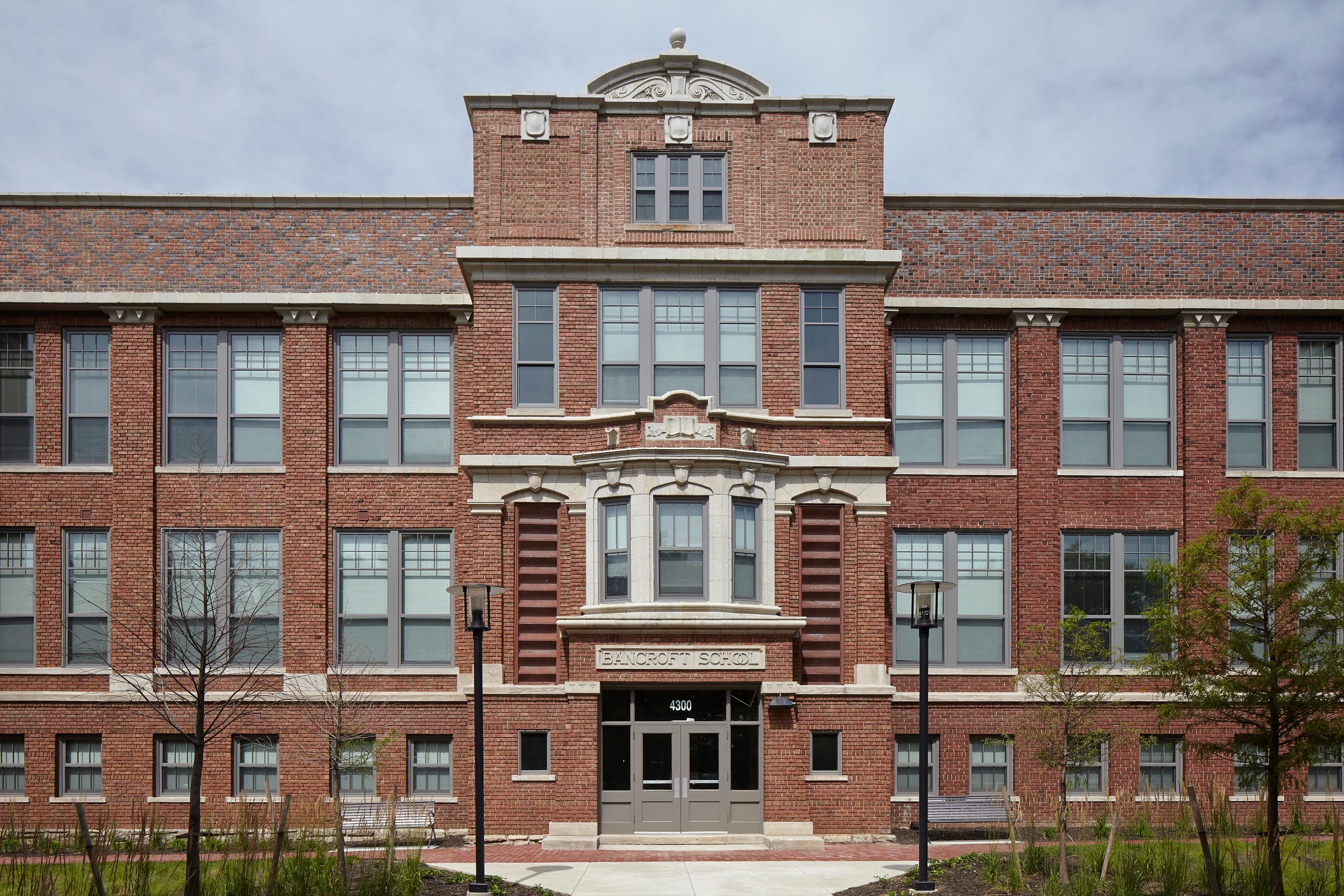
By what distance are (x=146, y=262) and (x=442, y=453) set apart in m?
7.40

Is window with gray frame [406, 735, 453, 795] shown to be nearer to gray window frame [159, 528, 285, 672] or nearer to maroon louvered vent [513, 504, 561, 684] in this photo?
maroon louvered vent [513, 504, 561, 684]

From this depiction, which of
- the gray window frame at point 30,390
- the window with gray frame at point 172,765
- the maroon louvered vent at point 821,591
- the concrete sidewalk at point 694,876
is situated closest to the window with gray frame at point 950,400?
the maroon louvered vent at point 821,591

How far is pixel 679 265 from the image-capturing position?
22578 mm

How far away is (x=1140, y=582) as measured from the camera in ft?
80.8

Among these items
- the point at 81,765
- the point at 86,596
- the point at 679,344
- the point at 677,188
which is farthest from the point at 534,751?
the point at 677,188

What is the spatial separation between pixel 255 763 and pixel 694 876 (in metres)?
10.1

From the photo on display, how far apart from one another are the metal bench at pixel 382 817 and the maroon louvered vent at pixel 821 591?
7.78m

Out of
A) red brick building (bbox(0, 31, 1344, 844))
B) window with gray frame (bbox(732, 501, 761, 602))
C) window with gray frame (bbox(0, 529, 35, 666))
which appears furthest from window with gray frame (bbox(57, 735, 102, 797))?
window with gray frame (bbox(732, 501, 761, 602))

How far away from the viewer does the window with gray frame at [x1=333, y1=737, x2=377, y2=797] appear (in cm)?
2206

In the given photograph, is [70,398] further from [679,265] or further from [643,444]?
[679,265]

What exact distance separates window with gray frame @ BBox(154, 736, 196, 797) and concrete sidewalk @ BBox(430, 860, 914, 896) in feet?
23.6

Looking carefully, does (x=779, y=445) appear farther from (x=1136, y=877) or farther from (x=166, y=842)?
(x=166, y=842)

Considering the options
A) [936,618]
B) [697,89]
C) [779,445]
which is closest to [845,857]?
[936,618]

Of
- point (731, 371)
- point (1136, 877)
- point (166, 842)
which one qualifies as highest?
point (731, 371)
